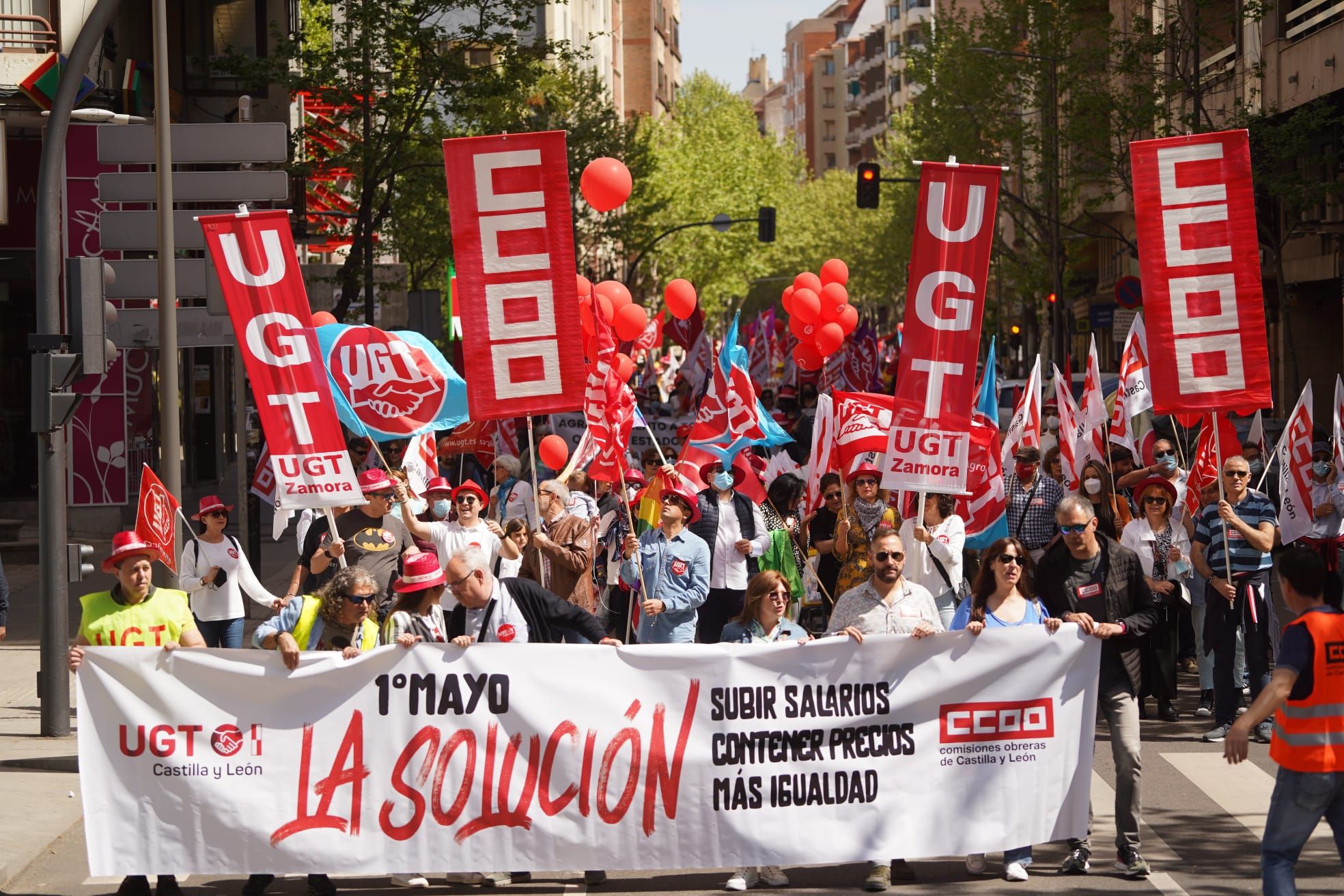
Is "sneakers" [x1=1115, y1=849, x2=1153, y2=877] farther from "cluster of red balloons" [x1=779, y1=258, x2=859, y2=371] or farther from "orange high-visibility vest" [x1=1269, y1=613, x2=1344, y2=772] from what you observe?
"cluster of red balloons" [x1=779, y1=258, x2=859, y2=371]

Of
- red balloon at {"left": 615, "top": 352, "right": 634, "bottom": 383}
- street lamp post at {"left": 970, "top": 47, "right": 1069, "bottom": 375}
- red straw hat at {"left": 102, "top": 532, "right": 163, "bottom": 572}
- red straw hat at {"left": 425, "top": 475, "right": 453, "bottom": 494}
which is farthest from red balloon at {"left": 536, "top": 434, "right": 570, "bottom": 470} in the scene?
street lamp post at {"left": 970, "top": 47, "right": 1069, "bottom": 375}

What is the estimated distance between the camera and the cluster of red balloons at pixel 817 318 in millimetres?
24859

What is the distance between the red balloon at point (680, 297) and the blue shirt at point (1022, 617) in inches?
682

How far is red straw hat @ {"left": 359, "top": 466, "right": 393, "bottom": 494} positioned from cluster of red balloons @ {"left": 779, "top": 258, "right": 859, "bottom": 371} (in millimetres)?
13536

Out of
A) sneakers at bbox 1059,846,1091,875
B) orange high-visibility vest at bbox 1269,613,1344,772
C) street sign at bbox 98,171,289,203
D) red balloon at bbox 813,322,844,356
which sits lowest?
sneakers at bbox 1059,846,1091,875

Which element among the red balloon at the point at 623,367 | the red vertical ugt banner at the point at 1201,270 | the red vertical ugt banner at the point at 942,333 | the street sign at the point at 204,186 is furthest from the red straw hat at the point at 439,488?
the red vertical ugt banner at the point at 1201,270

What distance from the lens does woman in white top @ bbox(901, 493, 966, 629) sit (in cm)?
1105

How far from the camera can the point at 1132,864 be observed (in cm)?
781

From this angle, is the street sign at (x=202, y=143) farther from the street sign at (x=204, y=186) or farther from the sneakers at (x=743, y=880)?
the sneakers at (x=743, y=880)

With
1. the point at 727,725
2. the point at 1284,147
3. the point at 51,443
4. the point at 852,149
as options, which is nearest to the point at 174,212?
the point at 51,443

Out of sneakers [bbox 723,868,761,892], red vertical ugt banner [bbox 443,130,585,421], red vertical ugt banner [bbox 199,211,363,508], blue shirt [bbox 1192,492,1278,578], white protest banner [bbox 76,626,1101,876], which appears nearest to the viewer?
white protest banner [bbox 76,626,1101,876]

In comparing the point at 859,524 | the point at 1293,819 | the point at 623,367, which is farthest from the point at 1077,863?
the point at 623,367

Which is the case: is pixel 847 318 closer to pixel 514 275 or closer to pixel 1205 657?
pixel 1205 657

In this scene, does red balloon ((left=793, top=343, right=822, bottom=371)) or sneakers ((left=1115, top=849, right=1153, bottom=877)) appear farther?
red balloon ((left=793, top=343, right=822, bottom=371))
